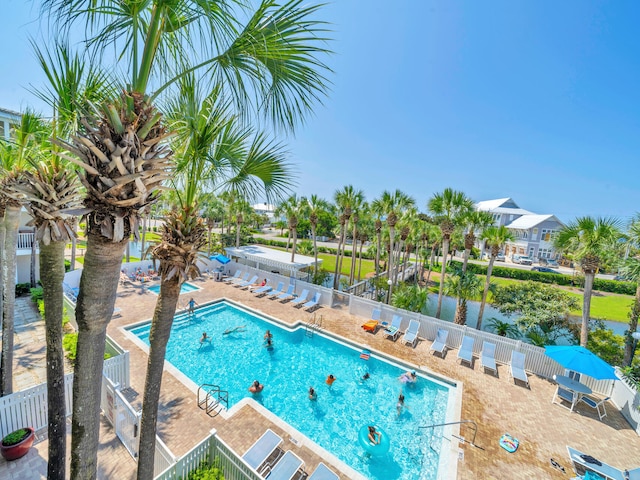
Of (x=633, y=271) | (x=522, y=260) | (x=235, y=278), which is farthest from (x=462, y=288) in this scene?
(x=522, y=260)

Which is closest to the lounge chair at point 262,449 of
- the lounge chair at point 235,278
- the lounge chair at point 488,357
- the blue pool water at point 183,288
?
the lounge chair at point 488,357

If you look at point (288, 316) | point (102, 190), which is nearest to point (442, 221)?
point (288, 316)

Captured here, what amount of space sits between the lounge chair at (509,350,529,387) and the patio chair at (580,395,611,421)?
179cm

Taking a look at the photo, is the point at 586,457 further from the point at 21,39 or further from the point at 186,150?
the point at 21,39

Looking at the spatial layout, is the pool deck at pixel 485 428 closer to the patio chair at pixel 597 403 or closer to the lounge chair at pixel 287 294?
the patio chair at pixel 597 403

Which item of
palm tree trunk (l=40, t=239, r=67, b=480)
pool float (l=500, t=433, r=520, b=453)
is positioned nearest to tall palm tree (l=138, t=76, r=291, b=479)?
palm tree trunk (l=40, t=239, r=67, b=480)

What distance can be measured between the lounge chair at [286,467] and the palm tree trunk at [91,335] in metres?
4.26

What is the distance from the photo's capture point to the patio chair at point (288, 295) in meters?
19.4

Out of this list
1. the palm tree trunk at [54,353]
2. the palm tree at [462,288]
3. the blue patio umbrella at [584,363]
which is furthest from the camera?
the palm tree at [462,288]

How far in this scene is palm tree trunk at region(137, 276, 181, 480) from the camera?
14.1ft

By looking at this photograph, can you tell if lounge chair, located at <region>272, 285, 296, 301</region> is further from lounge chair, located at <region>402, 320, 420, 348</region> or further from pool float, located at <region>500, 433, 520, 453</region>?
pool float, located at <region>500, 433, 520, 453</region>

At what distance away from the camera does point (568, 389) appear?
1024 cm

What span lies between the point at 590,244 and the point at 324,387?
13274 millimetres

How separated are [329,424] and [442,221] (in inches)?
523
